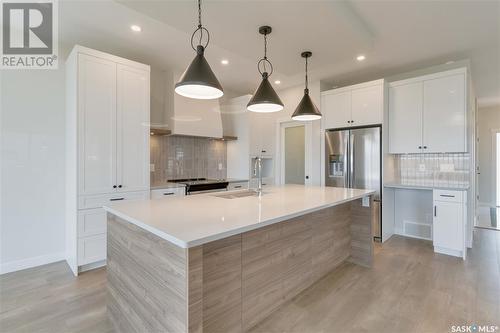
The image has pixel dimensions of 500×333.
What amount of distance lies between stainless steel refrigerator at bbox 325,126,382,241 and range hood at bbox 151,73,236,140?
2034 millimetres

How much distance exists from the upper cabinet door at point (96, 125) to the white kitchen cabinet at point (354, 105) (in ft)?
10.9

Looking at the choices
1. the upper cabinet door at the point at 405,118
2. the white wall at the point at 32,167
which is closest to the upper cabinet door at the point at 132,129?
the white wall at the point at 32,167

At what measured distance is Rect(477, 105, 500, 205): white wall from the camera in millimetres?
6316

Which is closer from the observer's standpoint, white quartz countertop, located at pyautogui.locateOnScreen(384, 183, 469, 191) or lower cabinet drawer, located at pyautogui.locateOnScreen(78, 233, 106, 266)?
lower cabinet drawer, located at pyautogui.locateOnScreen(78, 233, 106, 266)

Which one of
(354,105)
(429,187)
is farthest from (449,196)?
(354,105)

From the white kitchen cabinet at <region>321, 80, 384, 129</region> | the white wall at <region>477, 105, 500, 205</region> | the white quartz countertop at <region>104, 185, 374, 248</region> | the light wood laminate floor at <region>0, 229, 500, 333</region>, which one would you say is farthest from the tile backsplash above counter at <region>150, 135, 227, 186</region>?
the white wall at <region>477, 105, 500, 205</region>

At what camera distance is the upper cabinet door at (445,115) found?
3.39 metres

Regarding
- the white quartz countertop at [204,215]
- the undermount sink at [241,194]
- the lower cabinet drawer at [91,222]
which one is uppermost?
the undermount sink at [241,194]

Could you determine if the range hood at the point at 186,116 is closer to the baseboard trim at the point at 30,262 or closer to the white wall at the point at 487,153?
the baseboard trim at the point at 30,262

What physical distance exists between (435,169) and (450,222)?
1022mm

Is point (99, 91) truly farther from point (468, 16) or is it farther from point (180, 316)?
point (468, 16)

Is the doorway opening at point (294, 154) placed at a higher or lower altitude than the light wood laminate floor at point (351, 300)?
higher

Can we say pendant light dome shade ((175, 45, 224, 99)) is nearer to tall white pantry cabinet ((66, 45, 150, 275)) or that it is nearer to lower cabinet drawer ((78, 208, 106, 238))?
tall white pantry cabinet ((66, 45, 150, 275))

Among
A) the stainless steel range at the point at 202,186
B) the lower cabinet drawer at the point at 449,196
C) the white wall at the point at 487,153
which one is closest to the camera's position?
the lower cabinet drawer at the point at 449,196
